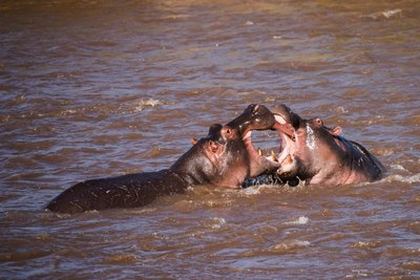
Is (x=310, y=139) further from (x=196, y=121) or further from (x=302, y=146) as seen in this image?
(x=196, y=121)

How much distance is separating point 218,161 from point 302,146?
679 millimetres

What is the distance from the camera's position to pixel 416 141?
31.3ft

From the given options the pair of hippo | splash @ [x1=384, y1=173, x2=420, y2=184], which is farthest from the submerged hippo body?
splash @ [x1=384, y1=173, x2=420, y2=184]

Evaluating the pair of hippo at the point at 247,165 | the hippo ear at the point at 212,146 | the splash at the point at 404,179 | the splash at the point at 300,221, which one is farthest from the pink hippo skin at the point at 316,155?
the splash at the point at 300,221

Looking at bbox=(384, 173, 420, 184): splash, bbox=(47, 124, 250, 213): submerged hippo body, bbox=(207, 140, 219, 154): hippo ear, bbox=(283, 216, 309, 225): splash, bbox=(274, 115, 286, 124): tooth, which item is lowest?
bbox=(384, 173, 420, 184): splash

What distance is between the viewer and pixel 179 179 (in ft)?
27.0

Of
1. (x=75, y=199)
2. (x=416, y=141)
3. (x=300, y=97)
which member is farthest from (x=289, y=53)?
(x=75, y=199)

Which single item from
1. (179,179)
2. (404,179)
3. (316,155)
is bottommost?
(404,179)

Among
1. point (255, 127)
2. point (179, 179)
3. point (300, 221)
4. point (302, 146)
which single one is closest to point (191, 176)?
point (179, 179)

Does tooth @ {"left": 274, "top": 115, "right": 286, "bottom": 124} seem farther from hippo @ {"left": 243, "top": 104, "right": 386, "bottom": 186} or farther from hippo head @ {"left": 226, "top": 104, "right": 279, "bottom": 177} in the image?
hippo head @ {"left": 226, "top": 104, "right": 279, "bottom": 177}

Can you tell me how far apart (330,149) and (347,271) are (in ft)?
6.97

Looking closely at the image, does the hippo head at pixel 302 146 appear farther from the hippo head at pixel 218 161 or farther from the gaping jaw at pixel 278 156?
the hippo head at pixel 218 161

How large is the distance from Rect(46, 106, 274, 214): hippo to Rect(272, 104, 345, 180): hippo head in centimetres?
17

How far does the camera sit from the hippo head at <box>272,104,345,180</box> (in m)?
8.14
